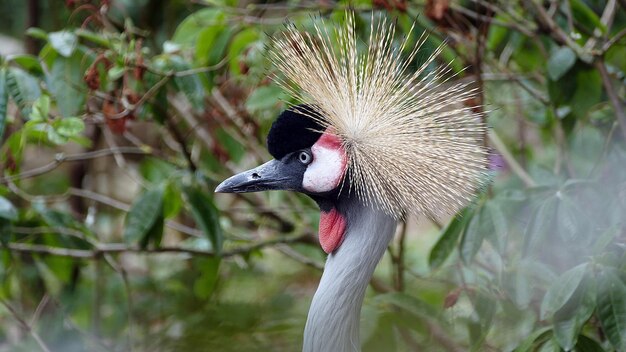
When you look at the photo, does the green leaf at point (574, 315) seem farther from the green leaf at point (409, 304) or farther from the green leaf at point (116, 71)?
the green leaf at point (116, 71)

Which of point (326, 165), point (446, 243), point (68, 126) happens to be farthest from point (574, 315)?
point (68, 126)

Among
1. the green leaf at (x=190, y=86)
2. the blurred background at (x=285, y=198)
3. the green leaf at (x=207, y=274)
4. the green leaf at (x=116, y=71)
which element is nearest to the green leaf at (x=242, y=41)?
the blurred background at (x=285, y=198)

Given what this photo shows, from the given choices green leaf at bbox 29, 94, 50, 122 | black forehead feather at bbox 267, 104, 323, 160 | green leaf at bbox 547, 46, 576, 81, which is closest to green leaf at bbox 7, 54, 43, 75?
green leaf at bbox 29, 94, 50, 122

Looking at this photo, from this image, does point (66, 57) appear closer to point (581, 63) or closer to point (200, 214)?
point (200, 214)

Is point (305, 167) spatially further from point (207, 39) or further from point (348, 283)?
point (207, 39)

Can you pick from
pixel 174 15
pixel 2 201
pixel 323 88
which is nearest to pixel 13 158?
pixel 2 201

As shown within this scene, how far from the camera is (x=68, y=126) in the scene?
5.29ft

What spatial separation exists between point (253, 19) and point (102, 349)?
93cm

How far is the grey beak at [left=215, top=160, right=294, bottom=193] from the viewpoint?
132 cm

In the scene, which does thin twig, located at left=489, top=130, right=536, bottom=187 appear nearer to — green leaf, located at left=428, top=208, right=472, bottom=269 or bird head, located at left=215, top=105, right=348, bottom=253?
green leaf, located at left=428, top=208, right=472, bottom=269

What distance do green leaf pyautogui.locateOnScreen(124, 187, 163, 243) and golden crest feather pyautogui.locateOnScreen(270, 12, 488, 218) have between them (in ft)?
1.95

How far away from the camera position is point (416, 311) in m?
1.68

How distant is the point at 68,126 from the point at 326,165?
0.58 meters

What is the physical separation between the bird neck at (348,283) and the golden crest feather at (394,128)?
34 millimetres
